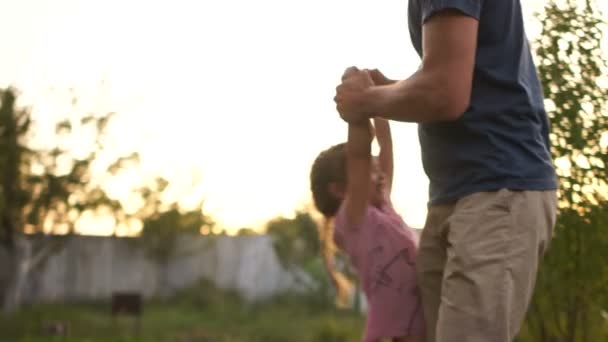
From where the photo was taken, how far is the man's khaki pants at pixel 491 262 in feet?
6.59

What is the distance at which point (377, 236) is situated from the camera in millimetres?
3080

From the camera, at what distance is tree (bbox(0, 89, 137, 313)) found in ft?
57.2

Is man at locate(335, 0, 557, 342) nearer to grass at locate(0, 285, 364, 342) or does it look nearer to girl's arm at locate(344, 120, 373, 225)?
girl's arm at locate(344, 120, 373, 225)

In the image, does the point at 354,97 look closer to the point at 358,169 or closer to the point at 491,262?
the point at 491,262

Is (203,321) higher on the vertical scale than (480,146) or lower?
lower

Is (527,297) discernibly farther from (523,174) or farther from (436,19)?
(436,19)

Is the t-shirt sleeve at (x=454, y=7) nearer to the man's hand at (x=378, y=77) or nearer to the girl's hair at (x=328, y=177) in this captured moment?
the man's hand at (x=378, y=77)

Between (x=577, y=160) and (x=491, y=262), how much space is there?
128cm

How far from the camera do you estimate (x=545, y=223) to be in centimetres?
210

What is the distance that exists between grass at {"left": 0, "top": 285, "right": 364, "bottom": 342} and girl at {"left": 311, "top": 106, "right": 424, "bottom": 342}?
778cm

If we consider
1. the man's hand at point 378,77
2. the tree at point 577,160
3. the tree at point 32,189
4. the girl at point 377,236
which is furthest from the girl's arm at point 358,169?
the tree at point 32,189

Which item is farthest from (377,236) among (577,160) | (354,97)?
(354,97)

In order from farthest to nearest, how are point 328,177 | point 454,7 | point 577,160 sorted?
1. point 328,177
2. point 577,160
3. point 454,7

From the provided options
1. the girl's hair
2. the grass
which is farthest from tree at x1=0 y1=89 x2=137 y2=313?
the girl's hair
